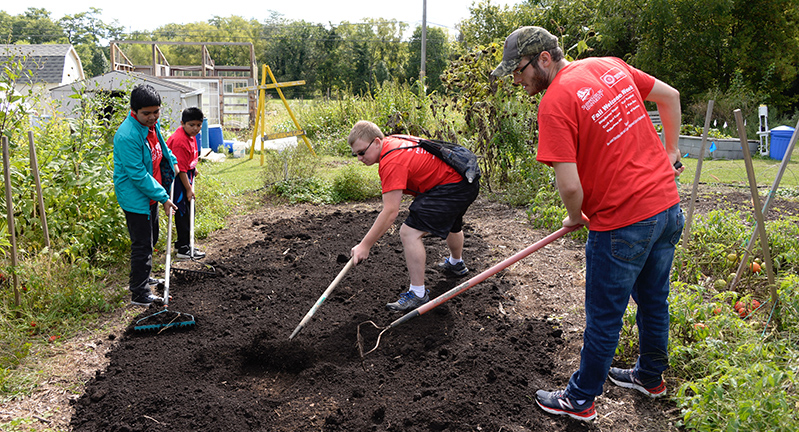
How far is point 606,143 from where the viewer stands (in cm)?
233

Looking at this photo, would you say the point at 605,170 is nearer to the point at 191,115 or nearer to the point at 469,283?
the point at 469,283

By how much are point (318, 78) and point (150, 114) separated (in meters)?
47.9

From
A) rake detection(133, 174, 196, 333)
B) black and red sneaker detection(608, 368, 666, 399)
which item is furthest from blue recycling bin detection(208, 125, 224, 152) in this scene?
black and red sneaker detection(608, 368, 666, 399)

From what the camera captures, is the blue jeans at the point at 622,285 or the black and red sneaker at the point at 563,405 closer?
the blue jeans at the point at 622,285

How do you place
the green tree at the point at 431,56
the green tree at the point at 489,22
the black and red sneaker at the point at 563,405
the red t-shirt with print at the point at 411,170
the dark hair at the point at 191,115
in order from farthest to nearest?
the green tree at the point at 431,56
the green tree at the point at 489,22
the dark hair at the point at 191,115
the red t-shirt with print at the point at 411,170
the black and red sneaker at the point at 563,405

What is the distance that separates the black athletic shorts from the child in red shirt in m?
2.74

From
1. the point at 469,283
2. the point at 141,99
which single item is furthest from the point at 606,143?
the point at 141,99

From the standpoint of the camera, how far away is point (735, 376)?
2.43m

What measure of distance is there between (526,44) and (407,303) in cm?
235

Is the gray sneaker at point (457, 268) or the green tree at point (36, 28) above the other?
the green tree at point (36, 28)

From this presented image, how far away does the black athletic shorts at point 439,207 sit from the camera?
3.98 metres

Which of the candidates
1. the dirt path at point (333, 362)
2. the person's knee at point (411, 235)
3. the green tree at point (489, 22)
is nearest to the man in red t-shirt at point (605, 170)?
the dirt path at point (333, 362)

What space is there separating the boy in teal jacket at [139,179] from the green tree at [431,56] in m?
39.4

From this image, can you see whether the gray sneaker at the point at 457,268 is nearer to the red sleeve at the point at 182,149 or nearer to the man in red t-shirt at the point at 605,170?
the man in red t-shirt at the point at 605,170
